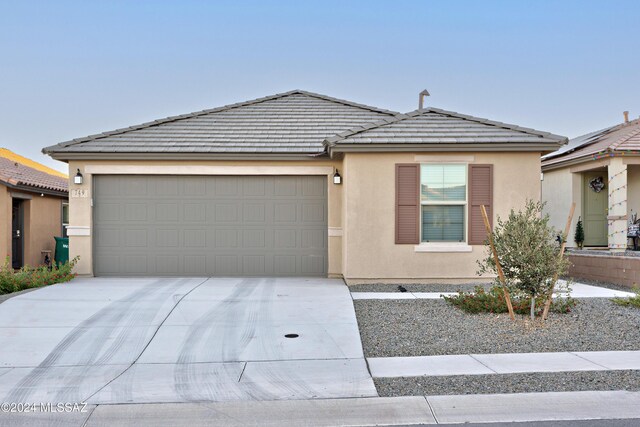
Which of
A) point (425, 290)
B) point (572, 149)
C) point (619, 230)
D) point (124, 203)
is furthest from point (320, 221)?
point (572, 149)

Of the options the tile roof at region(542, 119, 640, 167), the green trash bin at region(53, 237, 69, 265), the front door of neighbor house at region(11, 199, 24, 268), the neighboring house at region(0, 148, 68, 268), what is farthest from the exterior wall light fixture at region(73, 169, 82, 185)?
the tile roof at region(542, 119, 640, 167)

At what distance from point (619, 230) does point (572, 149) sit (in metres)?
3.99

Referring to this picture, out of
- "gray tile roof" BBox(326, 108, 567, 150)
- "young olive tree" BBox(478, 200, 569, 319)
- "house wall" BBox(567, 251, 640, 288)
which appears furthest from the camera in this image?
"house wall" BBox(567, 251, 640, 288)

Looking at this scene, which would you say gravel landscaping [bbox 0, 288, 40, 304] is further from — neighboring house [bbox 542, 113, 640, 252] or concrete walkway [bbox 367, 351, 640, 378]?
neighboring house [bbox 542, 113, 640, 252]

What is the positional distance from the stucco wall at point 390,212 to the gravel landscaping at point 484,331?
2.13 m

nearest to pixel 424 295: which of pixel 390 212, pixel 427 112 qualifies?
pixel 390 212

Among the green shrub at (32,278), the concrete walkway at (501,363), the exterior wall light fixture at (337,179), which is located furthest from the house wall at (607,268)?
the green shrub at (32,278)

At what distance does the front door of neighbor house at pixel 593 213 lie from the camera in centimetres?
1520

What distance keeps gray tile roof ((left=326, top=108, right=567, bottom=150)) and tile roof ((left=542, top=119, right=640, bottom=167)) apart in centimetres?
380

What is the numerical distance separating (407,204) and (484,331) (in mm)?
3988

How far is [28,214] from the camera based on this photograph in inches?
618

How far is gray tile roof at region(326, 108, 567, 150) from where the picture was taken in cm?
1031

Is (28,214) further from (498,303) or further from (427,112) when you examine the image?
(498,303)

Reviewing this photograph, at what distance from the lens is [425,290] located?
9.95 m
